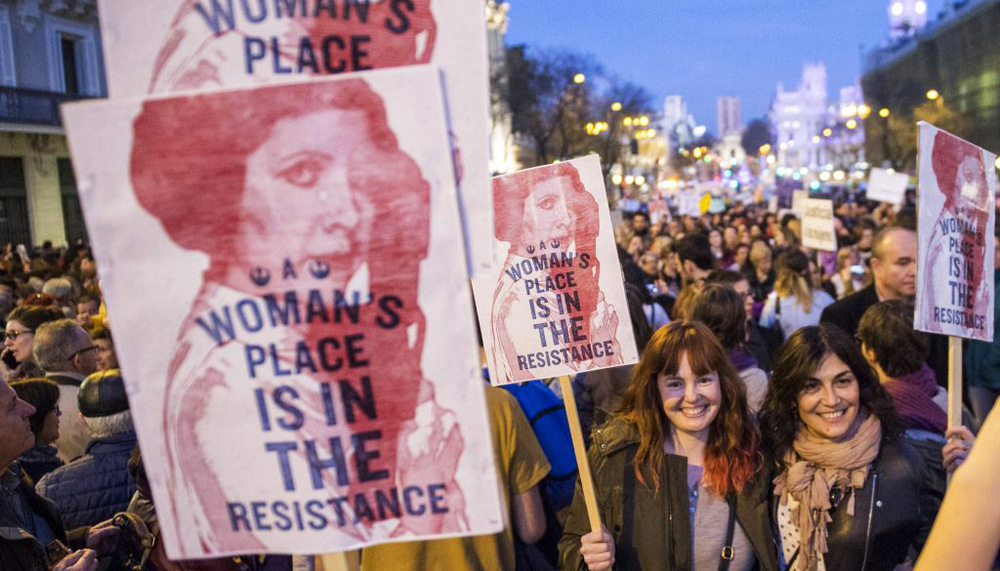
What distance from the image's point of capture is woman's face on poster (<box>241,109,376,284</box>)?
6.34 feet

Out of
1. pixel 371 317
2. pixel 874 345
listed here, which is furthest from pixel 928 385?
pixel 371 317

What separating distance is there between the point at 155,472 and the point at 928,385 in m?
3.44

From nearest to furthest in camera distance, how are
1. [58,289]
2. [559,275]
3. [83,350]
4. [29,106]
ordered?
[559,275], [83,350], [58,289], [29,106]

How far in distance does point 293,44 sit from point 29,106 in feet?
82.1

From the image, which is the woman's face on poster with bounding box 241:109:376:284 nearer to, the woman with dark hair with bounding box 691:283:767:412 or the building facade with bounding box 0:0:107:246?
the woman with dark hair with bounding box 691:283:767:412

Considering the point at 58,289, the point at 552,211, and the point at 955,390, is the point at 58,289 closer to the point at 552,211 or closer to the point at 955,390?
the point at 552,211

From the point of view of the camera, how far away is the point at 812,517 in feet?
10.3

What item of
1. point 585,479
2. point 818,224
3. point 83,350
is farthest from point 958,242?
point 818,224

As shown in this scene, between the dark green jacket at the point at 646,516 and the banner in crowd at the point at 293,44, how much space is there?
5.39 feet

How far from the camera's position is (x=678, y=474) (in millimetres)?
3230

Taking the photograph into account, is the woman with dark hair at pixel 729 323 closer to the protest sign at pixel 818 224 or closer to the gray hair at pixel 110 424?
the gray hair at pixel 110 424

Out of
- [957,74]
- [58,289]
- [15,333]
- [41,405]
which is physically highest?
[957,74]

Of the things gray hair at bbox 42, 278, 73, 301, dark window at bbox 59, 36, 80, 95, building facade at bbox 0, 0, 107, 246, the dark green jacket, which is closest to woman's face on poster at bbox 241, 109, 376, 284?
the dark green jacket

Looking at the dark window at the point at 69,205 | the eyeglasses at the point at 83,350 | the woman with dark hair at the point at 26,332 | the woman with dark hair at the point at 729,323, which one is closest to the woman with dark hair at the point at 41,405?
the eyeglasses at the point at 83,350
